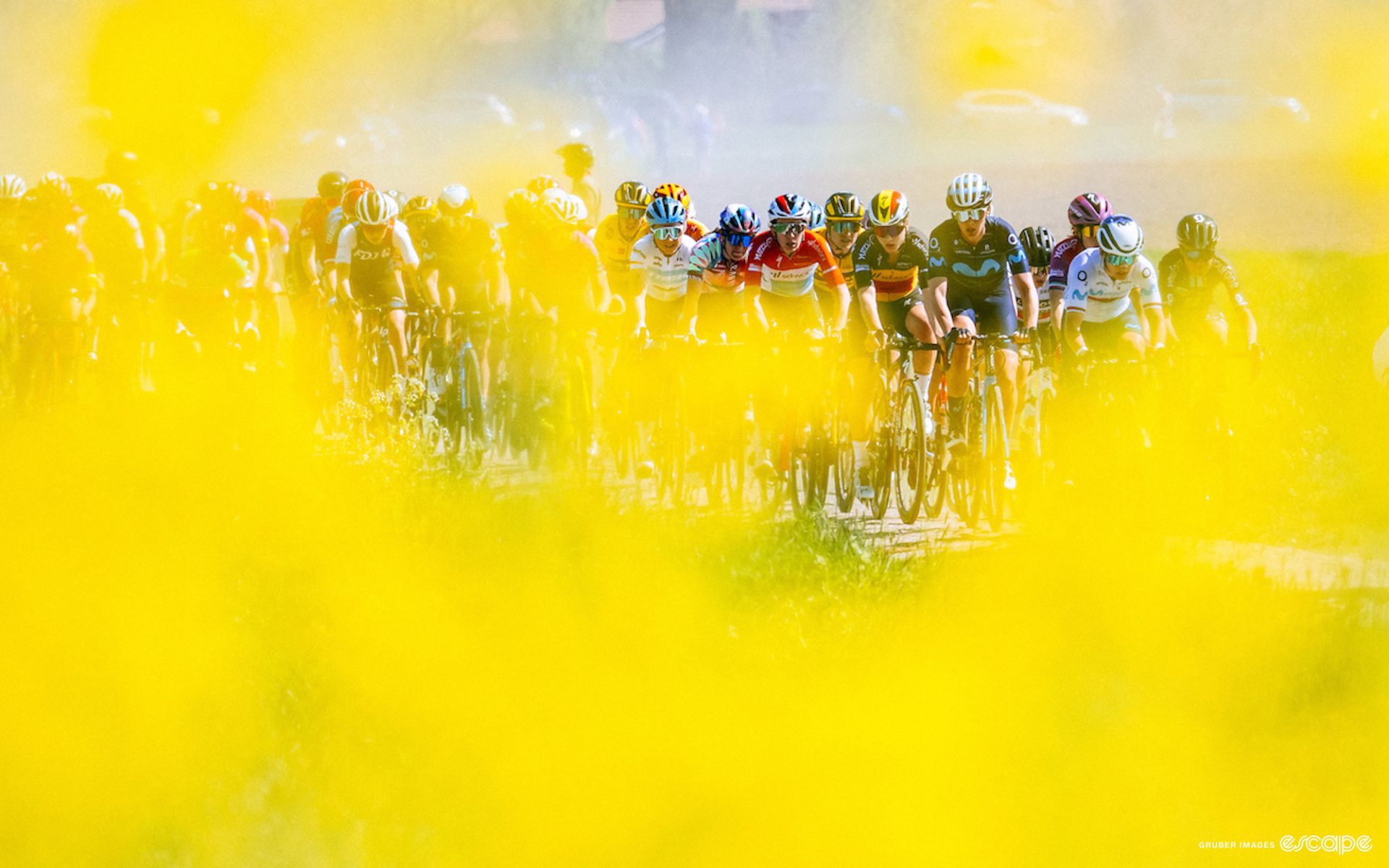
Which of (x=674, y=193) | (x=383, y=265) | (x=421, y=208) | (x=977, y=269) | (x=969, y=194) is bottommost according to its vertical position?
(x=977, y=269)

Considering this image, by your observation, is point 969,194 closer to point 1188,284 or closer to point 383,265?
point 1188,284

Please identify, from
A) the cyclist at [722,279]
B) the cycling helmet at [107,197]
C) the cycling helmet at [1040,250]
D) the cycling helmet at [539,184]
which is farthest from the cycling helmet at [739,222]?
the cycling helmet at [107,197]

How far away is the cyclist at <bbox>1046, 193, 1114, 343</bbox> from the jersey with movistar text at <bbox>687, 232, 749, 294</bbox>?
208 cm

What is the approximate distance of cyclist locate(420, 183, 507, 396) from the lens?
1388 cm

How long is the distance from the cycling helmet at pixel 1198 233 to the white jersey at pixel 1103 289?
0.44m

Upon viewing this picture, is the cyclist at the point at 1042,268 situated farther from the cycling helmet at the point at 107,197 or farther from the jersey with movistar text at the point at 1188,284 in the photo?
the cycling helmet at the point at 107,197

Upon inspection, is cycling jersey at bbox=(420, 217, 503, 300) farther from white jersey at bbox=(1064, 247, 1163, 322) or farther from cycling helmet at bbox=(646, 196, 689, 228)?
white jersey at bbox=(1064, 247, 1163, 322)

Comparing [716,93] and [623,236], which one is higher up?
[716,93]

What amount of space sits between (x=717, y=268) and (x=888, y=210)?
1171 millimetres

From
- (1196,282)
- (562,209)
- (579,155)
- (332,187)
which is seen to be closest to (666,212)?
(562,209)

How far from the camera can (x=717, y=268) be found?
11.8 metres

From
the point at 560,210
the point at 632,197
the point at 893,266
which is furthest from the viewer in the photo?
the point at 632,197

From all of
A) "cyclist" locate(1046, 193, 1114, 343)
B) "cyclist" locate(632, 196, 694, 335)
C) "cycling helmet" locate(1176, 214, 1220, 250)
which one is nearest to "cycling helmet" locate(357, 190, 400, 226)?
"cyclist" locate(632, 196, 694, 335)

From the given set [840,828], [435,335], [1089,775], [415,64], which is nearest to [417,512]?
[435,335]
